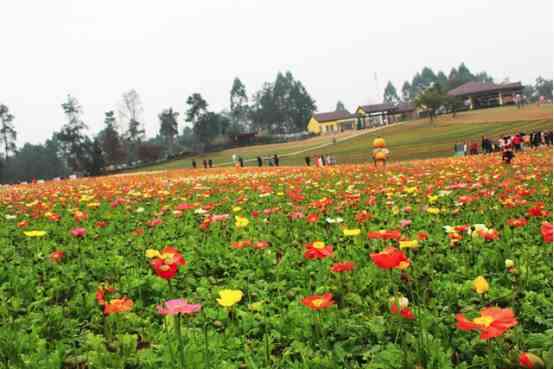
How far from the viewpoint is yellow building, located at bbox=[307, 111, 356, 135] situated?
4107 inches

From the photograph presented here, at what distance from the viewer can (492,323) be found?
1.39 m

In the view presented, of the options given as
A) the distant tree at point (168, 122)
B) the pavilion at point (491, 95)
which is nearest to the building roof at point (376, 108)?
the pavilion at point (491, 95)

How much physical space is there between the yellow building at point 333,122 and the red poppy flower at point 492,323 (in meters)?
102

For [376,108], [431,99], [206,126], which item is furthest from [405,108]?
[206,126]

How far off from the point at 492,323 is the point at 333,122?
106 m

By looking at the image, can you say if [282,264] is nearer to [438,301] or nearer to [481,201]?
[438,301]

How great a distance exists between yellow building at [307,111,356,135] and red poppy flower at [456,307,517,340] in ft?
336

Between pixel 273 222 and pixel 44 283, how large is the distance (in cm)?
261

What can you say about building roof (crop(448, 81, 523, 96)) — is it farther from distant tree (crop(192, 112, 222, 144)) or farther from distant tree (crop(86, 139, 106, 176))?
distant tree (crop(86, 139, 106, 176))

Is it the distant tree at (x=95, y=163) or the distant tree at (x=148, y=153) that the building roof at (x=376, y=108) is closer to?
the distant tree at (x=148, y=153)

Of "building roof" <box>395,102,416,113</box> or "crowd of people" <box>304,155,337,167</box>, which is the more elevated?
"building roof" <box>395,102,416,113</box>

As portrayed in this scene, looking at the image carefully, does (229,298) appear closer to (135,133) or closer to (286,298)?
(286,298)

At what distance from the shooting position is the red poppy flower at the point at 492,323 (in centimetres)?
133

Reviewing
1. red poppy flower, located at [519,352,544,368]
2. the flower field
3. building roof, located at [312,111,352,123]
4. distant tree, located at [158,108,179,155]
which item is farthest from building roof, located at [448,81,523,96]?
red poppy flower, located at [519,352,544,368]
